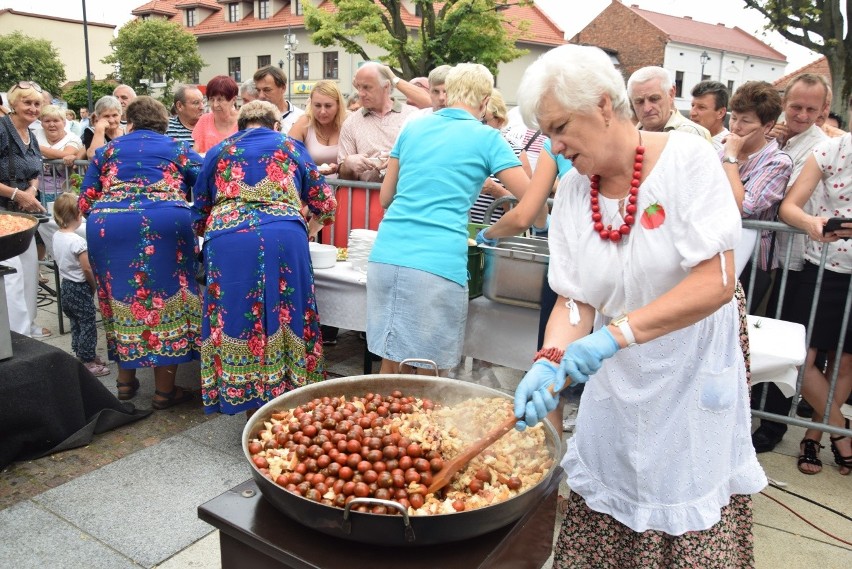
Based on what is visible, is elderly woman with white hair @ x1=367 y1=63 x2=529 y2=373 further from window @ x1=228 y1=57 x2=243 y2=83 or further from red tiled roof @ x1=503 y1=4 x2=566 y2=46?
window @ x1=228 y1=57 x2=243 y2=83

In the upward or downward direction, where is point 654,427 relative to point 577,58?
downward

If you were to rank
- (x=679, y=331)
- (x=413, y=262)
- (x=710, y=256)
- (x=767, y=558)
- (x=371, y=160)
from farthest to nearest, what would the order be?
1. (x=371, y=160)
2. (x=413, y=262)
3. (x=767, y=558)
4. (x=679, y=331)
5. (x=710, y=256)

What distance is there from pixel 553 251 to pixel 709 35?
55431 mm

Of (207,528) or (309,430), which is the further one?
(207,528)

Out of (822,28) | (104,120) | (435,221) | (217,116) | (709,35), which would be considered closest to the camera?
(435,221)

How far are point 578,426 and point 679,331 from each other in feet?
1.54

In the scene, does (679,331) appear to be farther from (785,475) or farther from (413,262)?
(785,475)

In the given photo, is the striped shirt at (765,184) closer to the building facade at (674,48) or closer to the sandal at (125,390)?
the sandal at (125,390)


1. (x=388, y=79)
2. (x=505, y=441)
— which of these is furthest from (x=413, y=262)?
(x=388, y=79)

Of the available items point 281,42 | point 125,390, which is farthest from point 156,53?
point 125,390

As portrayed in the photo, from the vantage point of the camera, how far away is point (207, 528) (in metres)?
2.85

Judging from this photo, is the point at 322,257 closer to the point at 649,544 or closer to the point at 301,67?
the point at 649,544

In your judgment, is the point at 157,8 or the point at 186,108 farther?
the point at 157,8

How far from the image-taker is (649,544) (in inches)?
71.1
